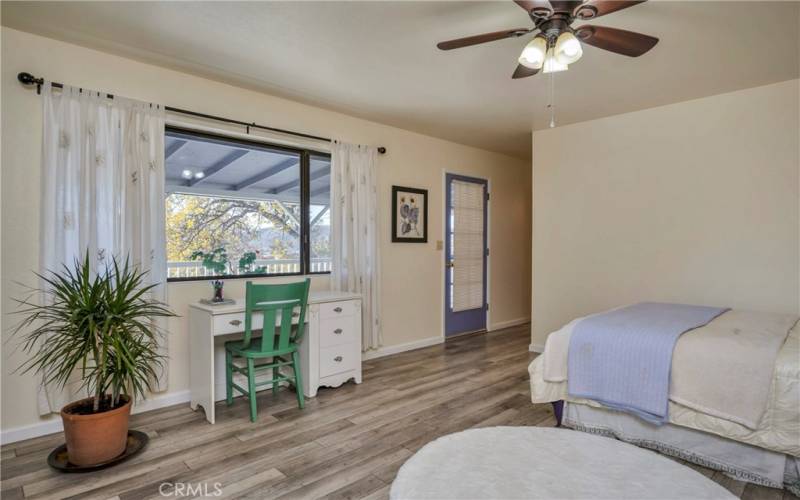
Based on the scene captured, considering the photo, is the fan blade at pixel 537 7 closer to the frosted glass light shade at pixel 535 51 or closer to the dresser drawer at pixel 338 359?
the frosted glass light shade at pixel 535 51

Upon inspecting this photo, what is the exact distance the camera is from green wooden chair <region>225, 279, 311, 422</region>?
2.89m

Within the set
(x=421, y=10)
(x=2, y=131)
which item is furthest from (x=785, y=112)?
(x=2, y=131)

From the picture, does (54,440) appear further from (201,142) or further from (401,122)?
(401,122)

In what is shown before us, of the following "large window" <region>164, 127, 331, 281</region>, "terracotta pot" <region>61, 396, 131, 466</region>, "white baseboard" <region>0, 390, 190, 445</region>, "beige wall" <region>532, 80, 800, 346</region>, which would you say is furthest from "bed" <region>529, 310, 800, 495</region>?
"white baseboard" <region>0, 390, 190, 445</region>

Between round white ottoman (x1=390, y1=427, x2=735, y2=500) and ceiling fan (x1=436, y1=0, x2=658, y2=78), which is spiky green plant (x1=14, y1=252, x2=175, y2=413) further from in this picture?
ceiling fan (x1=436, y1=0, x2=658, y2=78)

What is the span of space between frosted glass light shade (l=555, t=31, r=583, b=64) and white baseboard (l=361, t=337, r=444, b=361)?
3278mm

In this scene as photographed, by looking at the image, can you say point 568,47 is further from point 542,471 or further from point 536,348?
point 536,348

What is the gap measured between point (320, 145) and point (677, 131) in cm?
326

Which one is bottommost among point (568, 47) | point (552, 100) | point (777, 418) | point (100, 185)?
point (777, 418)

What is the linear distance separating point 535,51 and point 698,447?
7.31 ft

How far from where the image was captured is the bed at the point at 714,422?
1.98m

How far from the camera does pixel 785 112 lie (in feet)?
10.9

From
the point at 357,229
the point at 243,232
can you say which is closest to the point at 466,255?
the point at 357,229

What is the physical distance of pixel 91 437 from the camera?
2234mm
